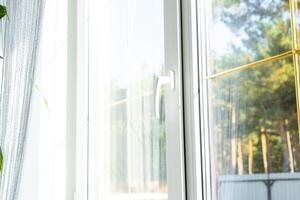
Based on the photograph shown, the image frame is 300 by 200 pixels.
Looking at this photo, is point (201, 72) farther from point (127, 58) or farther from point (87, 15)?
point (87, 15)

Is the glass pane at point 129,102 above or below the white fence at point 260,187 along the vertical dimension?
above

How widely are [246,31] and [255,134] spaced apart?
286mm

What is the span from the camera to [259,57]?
4.23 ft

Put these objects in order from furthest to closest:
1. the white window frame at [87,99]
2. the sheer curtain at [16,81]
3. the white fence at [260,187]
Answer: the sheer curtain at [16,81]
the white window frame at [87,99]
the white fence at [260,187]

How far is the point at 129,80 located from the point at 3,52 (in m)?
0.64

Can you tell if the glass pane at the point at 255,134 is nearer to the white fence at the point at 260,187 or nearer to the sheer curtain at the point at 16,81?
the white fence at the point at 260,187

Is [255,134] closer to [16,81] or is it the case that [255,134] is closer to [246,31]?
[246,31]

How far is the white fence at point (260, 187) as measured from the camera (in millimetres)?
1137

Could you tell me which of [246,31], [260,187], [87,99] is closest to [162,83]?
[246,31]

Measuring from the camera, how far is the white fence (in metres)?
1.14

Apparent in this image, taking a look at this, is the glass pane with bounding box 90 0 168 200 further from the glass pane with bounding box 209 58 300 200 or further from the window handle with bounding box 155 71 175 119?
the glass pane with bounding box 209 58 300 200

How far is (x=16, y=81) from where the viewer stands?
2.16 metres

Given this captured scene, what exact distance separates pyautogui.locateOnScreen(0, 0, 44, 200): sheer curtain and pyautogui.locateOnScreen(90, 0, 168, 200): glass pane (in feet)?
0.97

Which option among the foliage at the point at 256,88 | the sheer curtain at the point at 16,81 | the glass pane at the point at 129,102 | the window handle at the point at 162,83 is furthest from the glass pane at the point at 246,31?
the sheer curtain at the point at 16,81
